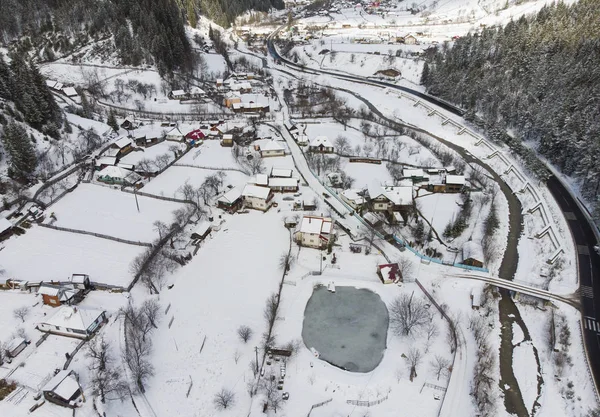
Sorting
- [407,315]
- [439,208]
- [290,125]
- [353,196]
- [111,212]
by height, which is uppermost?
[111,212]

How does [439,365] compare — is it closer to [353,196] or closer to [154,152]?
[353,196]

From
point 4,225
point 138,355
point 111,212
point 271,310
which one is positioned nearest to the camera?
point 138,355

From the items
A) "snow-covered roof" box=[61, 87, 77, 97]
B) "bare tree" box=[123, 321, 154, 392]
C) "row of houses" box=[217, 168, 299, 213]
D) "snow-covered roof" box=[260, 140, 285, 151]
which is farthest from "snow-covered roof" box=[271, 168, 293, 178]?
"snow-covered roof" box=[61, 87, 77, 97]

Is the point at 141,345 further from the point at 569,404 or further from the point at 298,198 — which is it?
the point at 569,404

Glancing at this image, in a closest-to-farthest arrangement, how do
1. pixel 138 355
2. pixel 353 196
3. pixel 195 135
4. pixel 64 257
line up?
pixel 138 355
pixel 64 257
pixel 353 196
pixel 195 135

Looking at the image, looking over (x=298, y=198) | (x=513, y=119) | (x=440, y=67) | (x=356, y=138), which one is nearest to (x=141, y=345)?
(x=298, y=198)

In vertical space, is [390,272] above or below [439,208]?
above

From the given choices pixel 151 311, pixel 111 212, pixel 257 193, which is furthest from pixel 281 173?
pixel 151 311

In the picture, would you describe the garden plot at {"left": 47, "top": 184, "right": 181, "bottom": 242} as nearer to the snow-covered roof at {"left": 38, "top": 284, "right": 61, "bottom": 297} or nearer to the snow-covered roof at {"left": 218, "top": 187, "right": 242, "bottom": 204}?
the snow-covered roof at {"left": 218, "top": 187, "right": 242, "bottom": 204}
